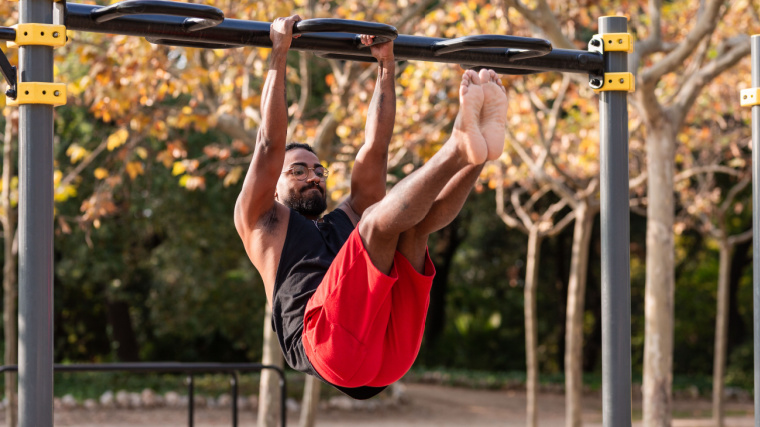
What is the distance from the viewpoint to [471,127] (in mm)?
2646

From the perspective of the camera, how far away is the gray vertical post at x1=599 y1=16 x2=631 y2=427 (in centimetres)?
355

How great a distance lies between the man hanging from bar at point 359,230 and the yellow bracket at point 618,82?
2.90ft

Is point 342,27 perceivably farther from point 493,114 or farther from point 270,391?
point 270,391

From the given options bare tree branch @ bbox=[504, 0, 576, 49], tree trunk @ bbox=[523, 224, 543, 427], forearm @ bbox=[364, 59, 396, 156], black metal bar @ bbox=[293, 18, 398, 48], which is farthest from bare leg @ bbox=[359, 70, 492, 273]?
tree trunk @ bbox=[523, 224, 543, 427]

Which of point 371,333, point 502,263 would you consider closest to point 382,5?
point 371,333

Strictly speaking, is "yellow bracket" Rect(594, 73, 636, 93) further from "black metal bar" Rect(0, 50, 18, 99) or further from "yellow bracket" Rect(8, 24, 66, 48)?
"black metal bar" Rect(0, 50, 18, 99)

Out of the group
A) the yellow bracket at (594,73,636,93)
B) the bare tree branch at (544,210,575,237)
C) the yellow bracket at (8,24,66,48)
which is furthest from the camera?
the bare tree branch at (544,210,575,237)

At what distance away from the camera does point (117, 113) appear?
7.78 metres

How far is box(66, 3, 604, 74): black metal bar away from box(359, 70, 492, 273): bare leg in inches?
29.4

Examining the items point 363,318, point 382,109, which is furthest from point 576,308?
point 363,318

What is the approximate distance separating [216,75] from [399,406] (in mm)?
8339

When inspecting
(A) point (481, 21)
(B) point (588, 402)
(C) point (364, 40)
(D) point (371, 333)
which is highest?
(A) point (481, 21)

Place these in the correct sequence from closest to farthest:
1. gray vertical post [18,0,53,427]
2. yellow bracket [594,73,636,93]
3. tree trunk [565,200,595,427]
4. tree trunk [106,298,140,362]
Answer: gray vertical post [18,0,53,427] < yellow bracket [594,73,636,93] < tree trunk [565,200,595,427] < tree trunk [106,298,140,362]

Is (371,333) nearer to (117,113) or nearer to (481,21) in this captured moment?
(117,113)
